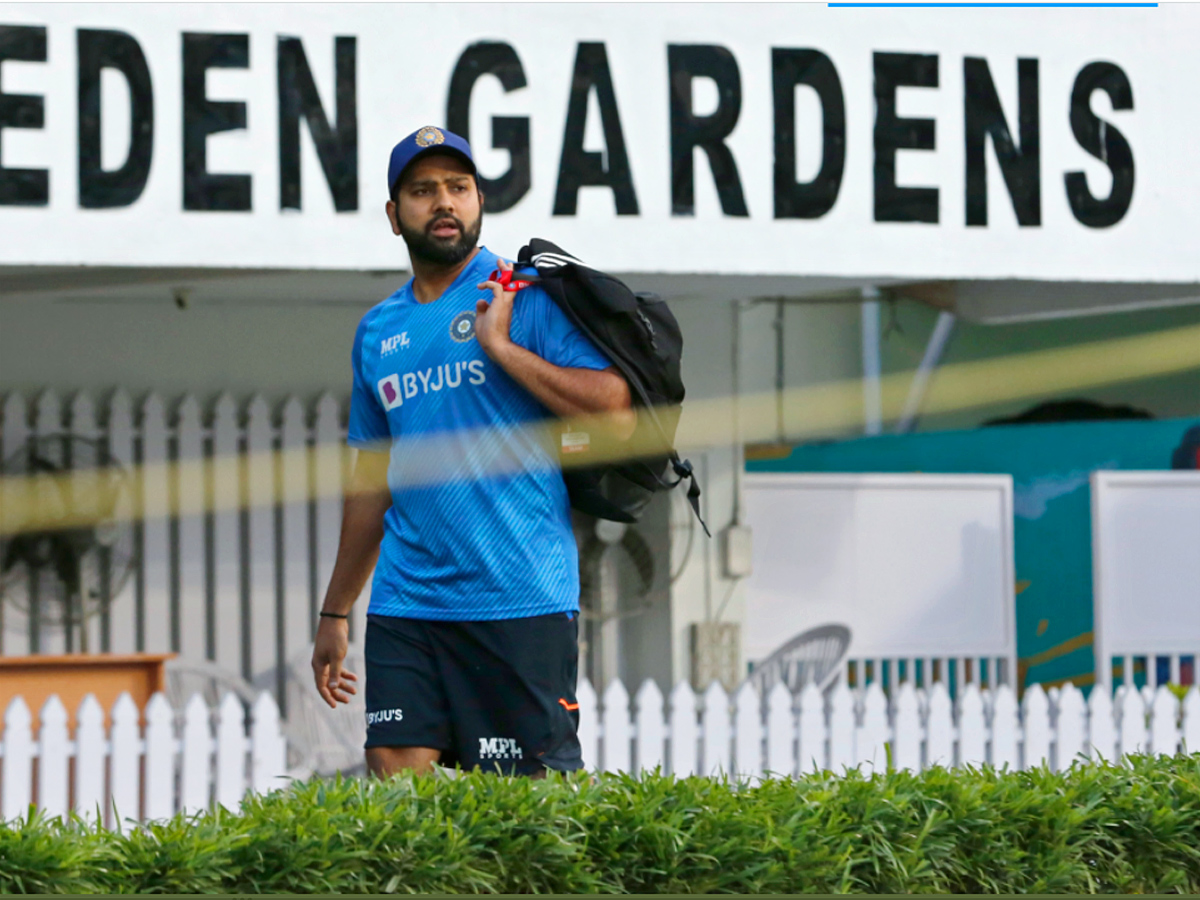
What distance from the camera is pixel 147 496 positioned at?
10.2 m

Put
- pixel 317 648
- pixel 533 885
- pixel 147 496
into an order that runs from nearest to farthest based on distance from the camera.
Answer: pixel 533 885
pixel 317 648
pixel 147 496

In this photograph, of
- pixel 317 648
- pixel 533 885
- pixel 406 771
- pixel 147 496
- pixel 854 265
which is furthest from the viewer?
pixel 147 496

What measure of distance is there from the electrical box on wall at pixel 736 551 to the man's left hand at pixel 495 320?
723 cm

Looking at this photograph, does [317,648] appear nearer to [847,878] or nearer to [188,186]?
[847,878]

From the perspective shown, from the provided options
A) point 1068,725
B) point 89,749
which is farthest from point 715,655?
point 89,749

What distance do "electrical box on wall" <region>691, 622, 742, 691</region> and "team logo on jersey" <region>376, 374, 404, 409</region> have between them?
6887mm

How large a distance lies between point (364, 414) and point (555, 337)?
659 millimetres

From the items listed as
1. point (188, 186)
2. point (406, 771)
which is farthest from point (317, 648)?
point (188, 186)

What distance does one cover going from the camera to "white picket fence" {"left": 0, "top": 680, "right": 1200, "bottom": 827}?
7574 mm

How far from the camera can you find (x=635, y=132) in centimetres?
780

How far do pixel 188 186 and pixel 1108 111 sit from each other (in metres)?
4.31

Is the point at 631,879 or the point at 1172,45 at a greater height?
the point at 1172,45

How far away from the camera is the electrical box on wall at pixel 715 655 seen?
1052cm

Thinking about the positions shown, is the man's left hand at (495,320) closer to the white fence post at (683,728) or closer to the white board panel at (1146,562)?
the white fence post at (683,728)
